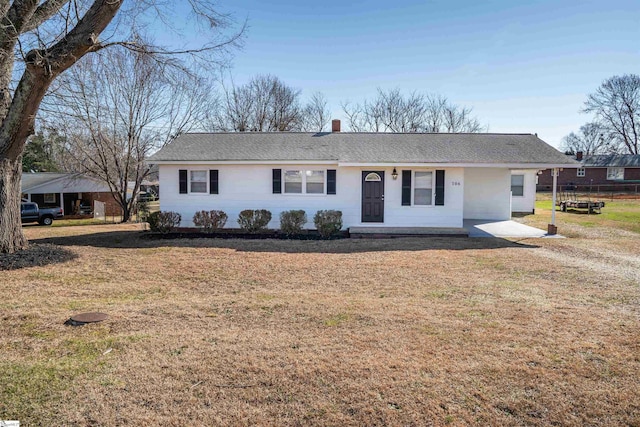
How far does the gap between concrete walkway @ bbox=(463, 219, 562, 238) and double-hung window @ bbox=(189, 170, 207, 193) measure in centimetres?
1008

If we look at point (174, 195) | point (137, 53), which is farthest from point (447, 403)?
point (174, 195)

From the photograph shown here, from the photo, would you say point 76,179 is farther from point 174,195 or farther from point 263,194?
point 263,194

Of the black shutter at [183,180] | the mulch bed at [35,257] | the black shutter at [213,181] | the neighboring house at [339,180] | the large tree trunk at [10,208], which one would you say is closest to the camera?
the mulch bed at [35,257]

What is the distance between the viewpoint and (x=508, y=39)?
586 inches

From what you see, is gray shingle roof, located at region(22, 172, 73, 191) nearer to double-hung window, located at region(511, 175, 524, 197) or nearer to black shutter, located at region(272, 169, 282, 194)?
black shutter, located at region(272, 169, 282, 194)

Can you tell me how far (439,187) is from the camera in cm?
1470

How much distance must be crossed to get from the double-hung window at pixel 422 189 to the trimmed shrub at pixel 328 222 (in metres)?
3.08

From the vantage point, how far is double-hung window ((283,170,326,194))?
14977 mm

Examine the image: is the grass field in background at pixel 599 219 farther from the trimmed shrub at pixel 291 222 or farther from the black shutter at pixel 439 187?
the trimmed shrub at pixel 291 222

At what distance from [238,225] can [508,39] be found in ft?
40.5

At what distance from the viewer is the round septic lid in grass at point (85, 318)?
5120mm

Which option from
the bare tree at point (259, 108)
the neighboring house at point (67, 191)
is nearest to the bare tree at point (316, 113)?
the bare tree at point (259, 108)

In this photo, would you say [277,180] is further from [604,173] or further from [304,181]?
[604,173]

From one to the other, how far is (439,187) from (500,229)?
3188 mm
